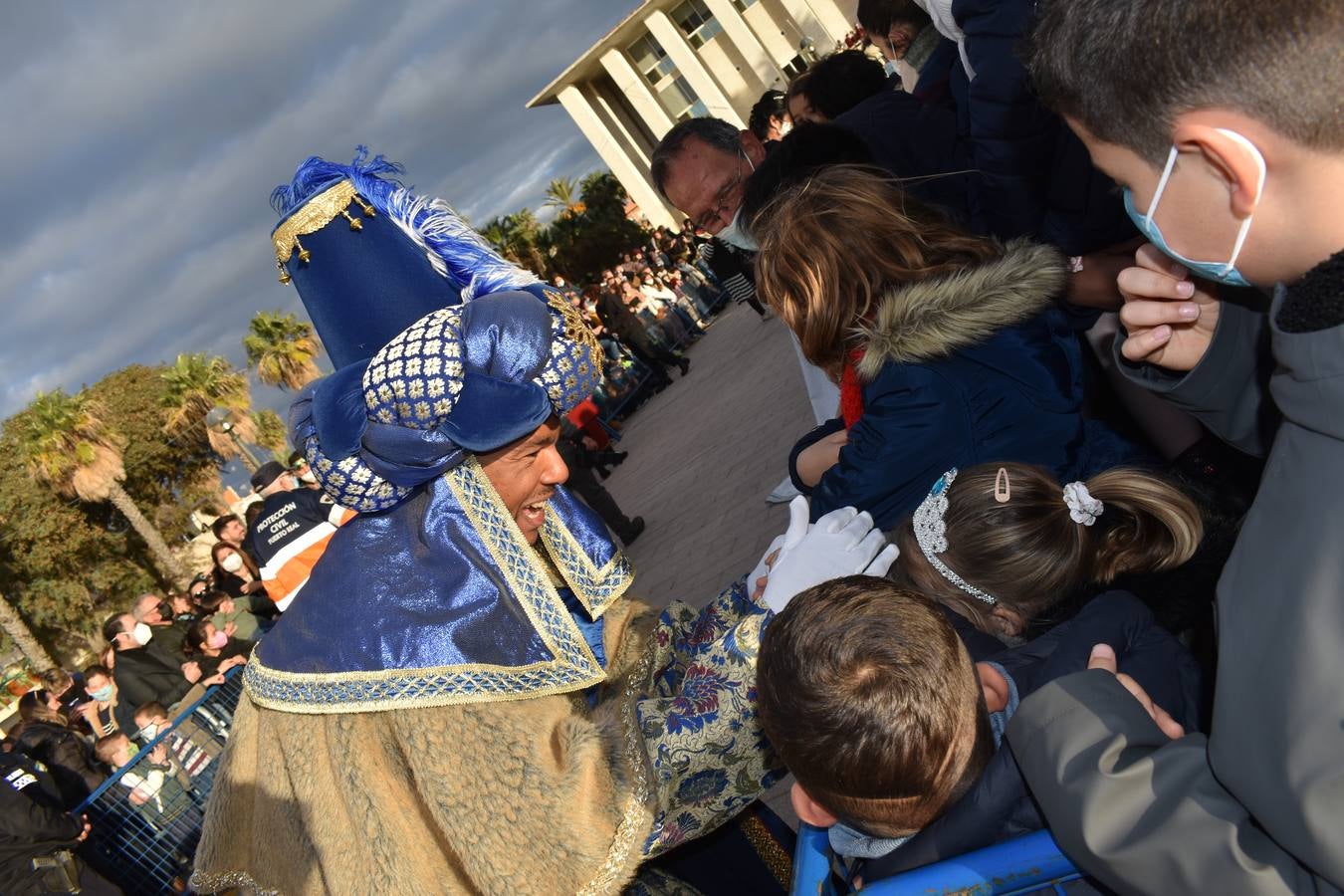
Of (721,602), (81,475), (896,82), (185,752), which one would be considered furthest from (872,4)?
(81,475)

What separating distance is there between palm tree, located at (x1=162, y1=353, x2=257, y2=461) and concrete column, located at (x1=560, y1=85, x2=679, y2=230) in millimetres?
21646

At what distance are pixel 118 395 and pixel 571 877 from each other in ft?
115

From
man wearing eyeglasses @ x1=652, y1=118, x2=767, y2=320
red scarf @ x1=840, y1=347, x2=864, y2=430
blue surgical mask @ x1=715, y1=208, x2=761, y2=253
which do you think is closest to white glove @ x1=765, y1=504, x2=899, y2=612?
red scarf @ x1=840, y1=347, x2=864, y2=430

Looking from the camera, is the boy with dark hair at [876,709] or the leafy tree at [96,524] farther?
the leafy tree at [96,524]

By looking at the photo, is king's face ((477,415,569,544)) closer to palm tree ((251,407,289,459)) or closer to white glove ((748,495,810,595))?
white glove ((748,495,810,595))

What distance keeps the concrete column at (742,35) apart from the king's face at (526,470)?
41.9m

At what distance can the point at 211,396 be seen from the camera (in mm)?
28172

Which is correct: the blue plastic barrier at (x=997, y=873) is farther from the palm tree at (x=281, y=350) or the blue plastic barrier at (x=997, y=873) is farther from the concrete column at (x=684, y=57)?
the concrete column at (x=684, y=57)

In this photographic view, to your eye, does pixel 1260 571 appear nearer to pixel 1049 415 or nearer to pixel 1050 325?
pixel 1049 415

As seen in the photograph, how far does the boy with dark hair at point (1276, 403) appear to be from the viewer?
2.93ft

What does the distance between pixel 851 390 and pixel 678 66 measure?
42696 millimetres

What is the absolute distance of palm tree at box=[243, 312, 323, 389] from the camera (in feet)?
87.3

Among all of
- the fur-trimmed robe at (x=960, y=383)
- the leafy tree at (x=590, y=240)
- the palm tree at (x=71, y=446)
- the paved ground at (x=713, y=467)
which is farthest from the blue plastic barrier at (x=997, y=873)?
the leafy tree at (x=590, y=240)

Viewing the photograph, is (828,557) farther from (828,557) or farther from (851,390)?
(851,390)
